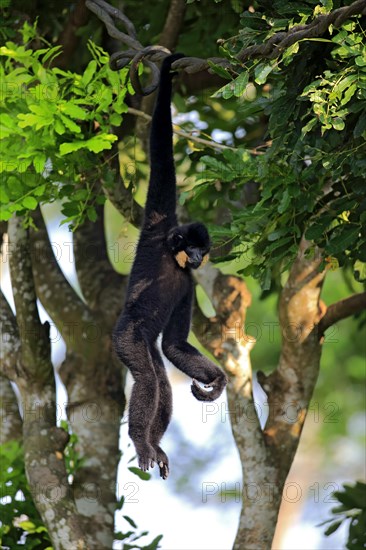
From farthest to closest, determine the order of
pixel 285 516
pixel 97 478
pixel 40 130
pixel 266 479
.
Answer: pixel 285 516 < pixel 97 478 < pixel 266 479 < pixel 40 130

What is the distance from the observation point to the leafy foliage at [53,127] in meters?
5.62

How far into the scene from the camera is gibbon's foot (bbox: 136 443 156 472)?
4383 millimetres

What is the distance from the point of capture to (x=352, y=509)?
24.3ft

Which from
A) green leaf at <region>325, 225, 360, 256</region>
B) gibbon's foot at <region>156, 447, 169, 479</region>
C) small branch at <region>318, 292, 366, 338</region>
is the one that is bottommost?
gibbon's foot at <region>156, 447, 169, 479</region>

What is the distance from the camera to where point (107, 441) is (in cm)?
744

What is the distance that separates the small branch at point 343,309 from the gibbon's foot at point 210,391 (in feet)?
8.23

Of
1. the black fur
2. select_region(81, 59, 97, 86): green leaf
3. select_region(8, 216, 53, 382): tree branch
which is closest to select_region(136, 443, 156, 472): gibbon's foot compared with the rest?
the black fur

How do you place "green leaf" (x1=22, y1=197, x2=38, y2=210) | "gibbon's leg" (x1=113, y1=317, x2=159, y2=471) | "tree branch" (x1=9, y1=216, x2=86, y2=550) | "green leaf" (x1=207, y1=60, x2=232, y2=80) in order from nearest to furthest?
"gibbon's leg" (x1=113, y1=317, x2=159, y2=471) < "green leaf" (x1=207, y1=60, x2=232, y2=80) < "green leaf" (x1=22, y1=197, x2=38, y2=210) < "tree branch" (x1=9, y1=216, x2=86, y2=550)

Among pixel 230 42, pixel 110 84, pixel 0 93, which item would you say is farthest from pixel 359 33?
pixel 0 93

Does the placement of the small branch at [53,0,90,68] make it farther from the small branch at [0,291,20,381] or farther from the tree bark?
the small branch at [0,291,20,381]

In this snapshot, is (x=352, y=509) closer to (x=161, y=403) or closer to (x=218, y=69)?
(x=161, y=403)

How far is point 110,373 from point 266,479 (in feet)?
5.24

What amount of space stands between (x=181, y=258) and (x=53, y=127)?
54.1 inches

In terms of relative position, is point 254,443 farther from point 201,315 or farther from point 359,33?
point 359,33
